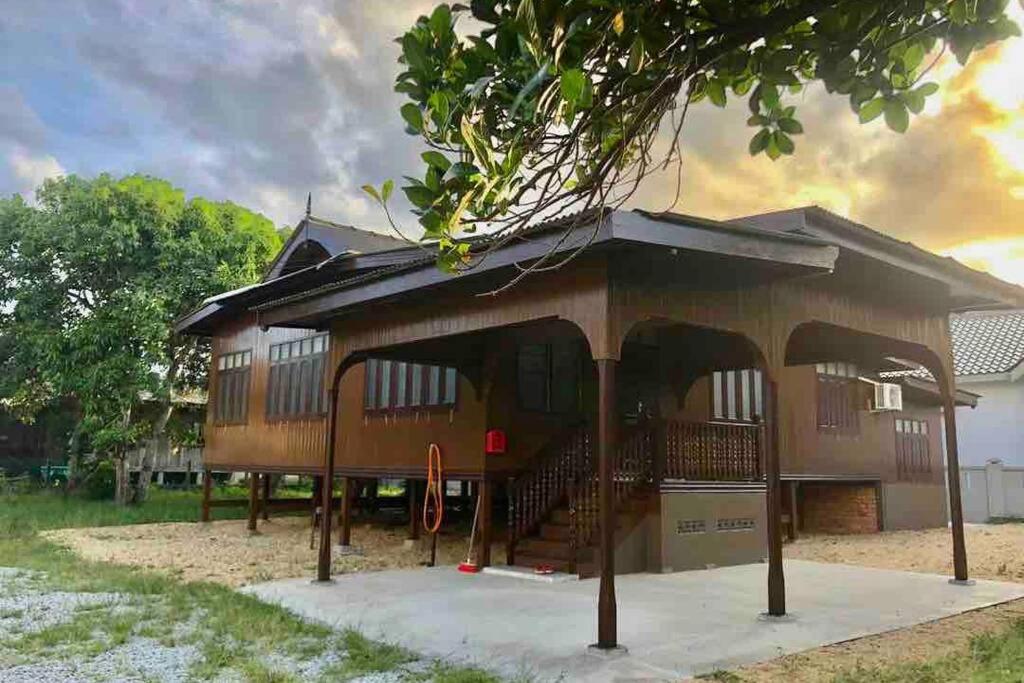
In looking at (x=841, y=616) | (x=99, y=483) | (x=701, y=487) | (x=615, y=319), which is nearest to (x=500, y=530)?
(x=701, y=487)

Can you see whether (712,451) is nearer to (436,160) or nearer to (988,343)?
(436,160)

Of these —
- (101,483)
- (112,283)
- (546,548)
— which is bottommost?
(546,548)

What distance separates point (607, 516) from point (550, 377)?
5168mm

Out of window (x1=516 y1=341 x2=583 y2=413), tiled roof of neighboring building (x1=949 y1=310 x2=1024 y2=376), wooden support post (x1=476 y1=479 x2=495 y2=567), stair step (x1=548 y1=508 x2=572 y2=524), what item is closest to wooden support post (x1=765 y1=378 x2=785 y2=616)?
stair step (x1=548 y1=508 x2=572 y2=524)

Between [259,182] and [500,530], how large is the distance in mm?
10618

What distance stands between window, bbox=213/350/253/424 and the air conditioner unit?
35.9 ft

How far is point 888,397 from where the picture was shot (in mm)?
14188

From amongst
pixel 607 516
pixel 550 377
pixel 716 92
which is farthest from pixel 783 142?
pixel 550 377

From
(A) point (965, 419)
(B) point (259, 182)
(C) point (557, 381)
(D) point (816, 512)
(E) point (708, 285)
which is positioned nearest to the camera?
(E) point (708, 285)

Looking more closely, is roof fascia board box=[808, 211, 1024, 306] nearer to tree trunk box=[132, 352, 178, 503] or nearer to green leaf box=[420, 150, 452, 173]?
green leaf box=[420, 150, 452, 173]

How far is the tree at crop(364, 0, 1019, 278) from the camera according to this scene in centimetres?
321

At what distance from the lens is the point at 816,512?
15.6m

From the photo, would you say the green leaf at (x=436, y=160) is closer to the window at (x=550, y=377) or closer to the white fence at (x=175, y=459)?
the window at (x=550, y=377)

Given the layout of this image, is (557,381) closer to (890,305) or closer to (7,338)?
(890,305)
